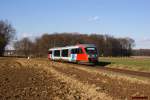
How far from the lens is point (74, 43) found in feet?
438

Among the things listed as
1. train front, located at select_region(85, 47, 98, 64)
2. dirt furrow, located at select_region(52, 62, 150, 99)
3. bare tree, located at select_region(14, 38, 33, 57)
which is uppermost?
bare tree, located at select_region(14, 38, 33, 57)

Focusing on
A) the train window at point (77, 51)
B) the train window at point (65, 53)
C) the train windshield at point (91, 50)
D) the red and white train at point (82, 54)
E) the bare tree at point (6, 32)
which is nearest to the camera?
the red and white train at point (82, 54)

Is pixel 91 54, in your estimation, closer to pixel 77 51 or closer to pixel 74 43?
pixel 77 51

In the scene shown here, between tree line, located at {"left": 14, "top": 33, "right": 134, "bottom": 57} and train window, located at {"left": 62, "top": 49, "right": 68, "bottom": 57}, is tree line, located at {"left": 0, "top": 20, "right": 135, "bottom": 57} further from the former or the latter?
train window, located at {"left": 62, "top": 49, "right": 68, "bottom": 57}

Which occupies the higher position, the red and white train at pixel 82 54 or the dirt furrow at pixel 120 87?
the red and white train at pixel 82 54

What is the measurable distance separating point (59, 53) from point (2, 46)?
64475 mm

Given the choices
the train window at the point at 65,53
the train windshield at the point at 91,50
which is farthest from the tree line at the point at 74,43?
the train windshield at the point at 91,50

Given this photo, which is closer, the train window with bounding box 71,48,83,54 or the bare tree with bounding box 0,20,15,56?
the train window with bounding box 71,48,83,54

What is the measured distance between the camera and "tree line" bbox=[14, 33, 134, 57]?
443 feet

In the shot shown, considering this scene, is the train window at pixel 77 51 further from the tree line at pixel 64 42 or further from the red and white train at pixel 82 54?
the tree line at pixel 64 42

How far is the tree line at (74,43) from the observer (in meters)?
135

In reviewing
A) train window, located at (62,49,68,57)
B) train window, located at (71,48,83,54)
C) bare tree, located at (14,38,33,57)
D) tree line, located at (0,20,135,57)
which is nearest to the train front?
train window, located at (71,48,83,54)

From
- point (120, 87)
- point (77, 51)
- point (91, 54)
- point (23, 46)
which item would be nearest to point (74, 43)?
point (23, 46)

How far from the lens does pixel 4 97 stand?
1242 centimetres
